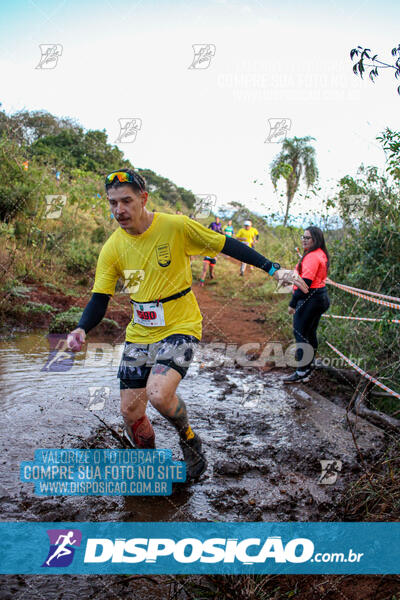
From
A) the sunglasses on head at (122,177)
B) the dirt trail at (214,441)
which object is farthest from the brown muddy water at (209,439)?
the sunglasses on head at (122,177)

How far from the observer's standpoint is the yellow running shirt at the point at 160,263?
123 inches

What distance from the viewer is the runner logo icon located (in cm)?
235

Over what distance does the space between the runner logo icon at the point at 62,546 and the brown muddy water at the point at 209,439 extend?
0.13 meters

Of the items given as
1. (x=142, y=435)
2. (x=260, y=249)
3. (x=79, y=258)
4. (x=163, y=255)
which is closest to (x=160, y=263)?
(x=163, y=255)

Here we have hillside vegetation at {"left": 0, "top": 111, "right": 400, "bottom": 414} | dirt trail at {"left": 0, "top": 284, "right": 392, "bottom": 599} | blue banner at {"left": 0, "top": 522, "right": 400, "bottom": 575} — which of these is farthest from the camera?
hillside vegetation at {"left": 0, "top": 111, "right": 400, "bottom": 414}

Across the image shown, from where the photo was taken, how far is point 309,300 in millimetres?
5836

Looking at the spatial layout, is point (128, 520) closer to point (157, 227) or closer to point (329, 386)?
point (157, 227)

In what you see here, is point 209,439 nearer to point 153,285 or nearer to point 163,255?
point 153,285

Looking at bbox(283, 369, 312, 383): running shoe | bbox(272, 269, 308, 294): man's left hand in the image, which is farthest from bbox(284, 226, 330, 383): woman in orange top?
bbox(272, 269, 308, 294): man's left hand

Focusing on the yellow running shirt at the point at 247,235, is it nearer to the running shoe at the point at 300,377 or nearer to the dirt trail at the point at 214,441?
the dirt trail at the point at 214,441

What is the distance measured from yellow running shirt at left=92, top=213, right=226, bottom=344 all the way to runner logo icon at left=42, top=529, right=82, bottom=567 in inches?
51.7

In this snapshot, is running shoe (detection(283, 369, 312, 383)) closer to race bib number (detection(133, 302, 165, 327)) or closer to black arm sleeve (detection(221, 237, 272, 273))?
black arm sleeve (detection(221, 237, 272, 273))

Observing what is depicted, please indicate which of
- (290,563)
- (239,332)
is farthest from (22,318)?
(290,563)

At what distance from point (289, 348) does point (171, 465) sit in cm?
467
